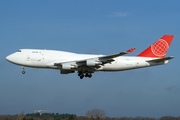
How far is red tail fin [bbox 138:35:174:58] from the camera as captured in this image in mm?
60344

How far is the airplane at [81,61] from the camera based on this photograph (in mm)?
54438

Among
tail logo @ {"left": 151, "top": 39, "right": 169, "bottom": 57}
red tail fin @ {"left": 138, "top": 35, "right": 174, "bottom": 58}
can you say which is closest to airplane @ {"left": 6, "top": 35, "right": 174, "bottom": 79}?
red tail fin @ {"left": 138, "top": 35, "right": 174, "bottom": 58}

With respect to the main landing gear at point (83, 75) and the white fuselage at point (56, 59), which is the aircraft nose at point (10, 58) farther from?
the main landing gear at point (83, 75)

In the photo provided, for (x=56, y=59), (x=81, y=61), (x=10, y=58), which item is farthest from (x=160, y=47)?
(x=10, y=58)

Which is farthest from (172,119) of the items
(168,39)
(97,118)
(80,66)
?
(80,66)

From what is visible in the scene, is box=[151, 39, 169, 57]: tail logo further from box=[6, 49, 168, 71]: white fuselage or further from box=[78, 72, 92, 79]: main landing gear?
box=[78, 72, 92, 79]: main landing gear

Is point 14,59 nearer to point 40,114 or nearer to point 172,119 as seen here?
point 172,119

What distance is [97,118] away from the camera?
93.6m

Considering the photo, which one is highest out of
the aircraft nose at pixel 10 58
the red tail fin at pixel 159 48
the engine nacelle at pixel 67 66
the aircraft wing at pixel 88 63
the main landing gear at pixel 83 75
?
the red tail fin at pixel 159 48

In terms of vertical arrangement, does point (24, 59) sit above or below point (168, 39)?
below

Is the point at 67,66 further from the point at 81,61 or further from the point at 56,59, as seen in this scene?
the point at 81,61

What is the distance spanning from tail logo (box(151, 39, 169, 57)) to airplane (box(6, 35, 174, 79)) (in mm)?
736

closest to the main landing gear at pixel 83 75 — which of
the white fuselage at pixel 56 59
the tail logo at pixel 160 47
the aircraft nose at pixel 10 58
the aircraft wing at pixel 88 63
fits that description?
the white fuselage at pixel 56 59

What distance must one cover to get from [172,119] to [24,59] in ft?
198
